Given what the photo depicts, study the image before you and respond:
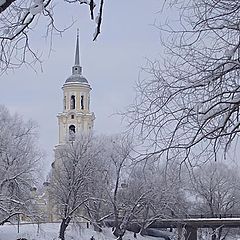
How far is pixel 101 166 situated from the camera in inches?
1590

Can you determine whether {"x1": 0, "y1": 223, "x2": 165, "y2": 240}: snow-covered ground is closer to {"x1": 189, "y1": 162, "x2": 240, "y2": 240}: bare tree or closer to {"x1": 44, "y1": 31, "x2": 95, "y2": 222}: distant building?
{"x1": 189, "y1": 162, "x2": 240, "y2": 240}: bare tree

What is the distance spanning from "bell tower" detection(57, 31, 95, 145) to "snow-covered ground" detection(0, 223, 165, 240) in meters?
20.4

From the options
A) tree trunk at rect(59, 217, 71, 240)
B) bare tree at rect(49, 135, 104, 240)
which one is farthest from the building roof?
tree trunk at rect(59, 217, 71, 240)

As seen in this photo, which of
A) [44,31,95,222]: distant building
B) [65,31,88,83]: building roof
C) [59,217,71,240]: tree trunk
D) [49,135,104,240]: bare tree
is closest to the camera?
[59,217,71,240]: tree trunk

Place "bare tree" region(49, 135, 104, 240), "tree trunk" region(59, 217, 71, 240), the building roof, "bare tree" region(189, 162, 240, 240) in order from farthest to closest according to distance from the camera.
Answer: the building roof → "bare tree" region(189, 162, 240, 240) → "bare tree" region(49, 135, 104, 240) → "tree trunk" region(59, 217, 71, 240)

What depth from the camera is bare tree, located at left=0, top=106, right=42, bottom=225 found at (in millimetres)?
28669

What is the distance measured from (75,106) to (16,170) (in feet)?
105

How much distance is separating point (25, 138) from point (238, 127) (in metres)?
33.0

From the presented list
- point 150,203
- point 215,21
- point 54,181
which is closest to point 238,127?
point 215,21

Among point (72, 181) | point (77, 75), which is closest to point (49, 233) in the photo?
point (72, 181)

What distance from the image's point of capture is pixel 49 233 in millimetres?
38656

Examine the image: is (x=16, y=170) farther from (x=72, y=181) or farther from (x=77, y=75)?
(x=77, y=75)

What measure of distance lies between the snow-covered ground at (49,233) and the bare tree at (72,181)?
3.68 ft

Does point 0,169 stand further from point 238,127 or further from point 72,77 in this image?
point 72,77
